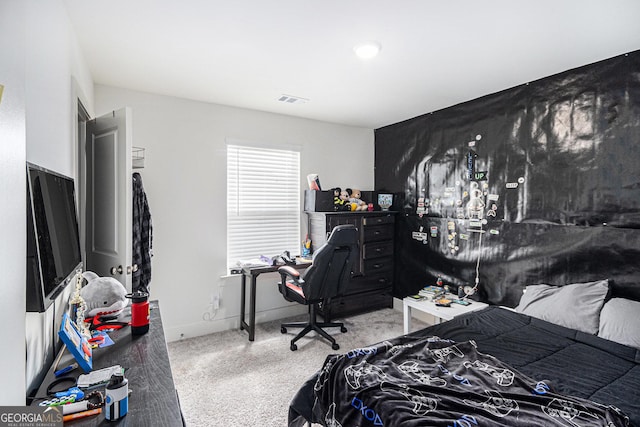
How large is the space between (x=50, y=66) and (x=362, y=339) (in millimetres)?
3160

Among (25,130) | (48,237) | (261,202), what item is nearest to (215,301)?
(261,202)

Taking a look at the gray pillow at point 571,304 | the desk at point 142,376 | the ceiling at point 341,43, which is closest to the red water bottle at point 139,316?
the desk at point 142,376

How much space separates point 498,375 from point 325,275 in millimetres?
1773

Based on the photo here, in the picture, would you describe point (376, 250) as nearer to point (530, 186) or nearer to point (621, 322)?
point (530, 186)

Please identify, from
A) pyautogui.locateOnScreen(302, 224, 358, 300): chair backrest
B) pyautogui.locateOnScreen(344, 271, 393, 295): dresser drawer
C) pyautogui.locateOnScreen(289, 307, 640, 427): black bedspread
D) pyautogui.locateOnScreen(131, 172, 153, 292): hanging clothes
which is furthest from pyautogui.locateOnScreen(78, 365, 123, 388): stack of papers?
pyautogui.locateOnScreen(344, 271, 393, 295): dresser drawer

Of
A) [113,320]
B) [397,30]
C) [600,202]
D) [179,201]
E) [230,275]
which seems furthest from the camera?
[230,275]

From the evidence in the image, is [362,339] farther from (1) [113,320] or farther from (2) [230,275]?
(1) [113,320]

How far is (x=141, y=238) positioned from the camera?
286 cm

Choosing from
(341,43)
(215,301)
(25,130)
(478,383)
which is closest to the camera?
(25,130)

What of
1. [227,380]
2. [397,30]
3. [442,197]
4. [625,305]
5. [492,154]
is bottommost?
[227,380]

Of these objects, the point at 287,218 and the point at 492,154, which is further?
the point at 287,218

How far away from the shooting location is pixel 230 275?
357 cm

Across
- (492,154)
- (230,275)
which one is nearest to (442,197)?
(492,154)

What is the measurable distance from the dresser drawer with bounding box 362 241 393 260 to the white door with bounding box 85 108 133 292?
258 centimetres
